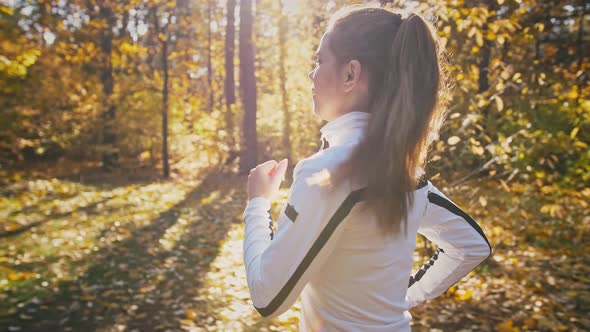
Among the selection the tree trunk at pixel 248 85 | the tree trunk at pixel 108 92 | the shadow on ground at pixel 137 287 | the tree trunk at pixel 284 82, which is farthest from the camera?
the tree trunk at pixel 284 82

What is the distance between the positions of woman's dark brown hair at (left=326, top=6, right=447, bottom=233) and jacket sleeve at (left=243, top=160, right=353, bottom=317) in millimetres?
73

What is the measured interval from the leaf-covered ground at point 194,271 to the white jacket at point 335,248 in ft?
10.3

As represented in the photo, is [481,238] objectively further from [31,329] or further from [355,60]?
[31,329]

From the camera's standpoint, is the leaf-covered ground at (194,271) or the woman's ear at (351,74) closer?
the woman's ear at (351,74)

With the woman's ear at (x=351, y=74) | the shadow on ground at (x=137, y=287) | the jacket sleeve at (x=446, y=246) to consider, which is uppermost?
the woman's ear at (x=351, y=74)

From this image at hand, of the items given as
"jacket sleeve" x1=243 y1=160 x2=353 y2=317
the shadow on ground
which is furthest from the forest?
"jacket sleeve" x1=243 y1=160 x2=353 y2=317

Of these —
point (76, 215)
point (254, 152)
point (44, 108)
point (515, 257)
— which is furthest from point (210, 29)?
point (515, 257)

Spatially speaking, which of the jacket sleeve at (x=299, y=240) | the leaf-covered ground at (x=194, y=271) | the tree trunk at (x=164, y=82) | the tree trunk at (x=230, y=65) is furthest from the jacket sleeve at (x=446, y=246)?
the tree trunk at (x=230, y=65)

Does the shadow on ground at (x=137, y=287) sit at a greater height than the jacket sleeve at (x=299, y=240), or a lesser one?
lesser

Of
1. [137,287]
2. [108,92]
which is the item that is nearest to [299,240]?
[137,287]

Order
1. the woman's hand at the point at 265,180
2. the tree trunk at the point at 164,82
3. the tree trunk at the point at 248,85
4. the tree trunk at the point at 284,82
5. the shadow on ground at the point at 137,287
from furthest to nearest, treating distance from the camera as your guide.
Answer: the tree trunk at the point at 284,82 → the tree trunk at the point at 248,85 → the tree trunk at the point at 164,82 → the shadow on ground at the point at 137,287 → the woman's hand at the point at 265,180

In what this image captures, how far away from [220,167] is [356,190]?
14.4m

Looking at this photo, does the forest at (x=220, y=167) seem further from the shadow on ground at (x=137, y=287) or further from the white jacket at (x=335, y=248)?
the white jacket at (x=335, y=248)

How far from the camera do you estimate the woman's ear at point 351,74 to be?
1.27 m
